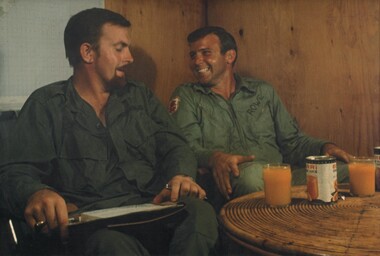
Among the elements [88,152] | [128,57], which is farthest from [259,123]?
[88,152]

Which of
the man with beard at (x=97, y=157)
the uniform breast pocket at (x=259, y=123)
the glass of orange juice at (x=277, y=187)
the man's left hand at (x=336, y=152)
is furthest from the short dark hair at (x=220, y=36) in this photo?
the glass of orange juice at (x=277, y=187)

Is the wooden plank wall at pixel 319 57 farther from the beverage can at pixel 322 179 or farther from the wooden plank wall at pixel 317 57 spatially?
the beverage can at pixel 322 179

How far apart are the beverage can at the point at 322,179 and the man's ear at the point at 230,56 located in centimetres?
68

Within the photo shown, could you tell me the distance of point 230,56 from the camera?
1.51 meters

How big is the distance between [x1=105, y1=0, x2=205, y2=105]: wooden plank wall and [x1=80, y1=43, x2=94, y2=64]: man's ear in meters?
0.11

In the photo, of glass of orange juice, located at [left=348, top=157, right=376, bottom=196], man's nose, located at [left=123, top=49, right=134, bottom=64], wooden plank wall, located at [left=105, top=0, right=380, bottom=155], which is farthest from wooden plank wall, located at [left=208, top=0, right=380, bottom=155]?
glass of orange juice, located at [left=348, top=157, right=376, bottom=196]

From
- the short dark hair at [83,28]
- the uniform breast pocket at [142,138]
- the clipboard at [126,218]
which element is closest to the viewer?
the clipboard at [126,218]

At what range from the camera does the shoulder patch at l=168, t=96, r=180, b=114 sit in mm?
1356

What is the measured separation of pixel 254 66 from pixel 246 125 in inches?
9.0

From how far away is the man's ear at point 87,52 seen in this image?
97cm

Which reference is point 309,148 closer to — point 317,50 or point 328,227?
point 317,50

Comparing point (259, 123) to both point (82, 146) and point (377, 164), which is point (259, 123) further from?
point (82, 146)

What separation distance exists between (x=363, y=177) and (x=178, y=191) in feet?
1.36

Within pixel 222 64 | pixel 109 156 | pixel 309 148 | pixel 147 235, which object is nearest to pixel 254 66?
pixel 222 64
